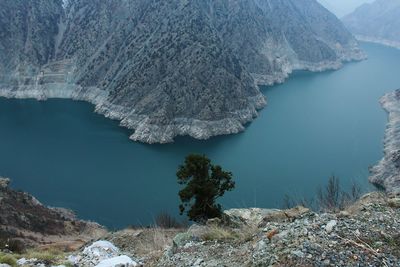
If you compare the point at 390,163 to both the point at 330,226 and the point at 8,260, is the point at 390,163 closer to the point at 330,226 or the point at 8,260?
the point at 330,226

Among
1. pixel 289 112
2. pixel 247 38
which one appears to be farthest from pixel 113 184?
pixel 247 38

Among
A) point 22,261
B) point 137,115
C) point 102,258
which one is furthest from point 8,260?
point 137,115

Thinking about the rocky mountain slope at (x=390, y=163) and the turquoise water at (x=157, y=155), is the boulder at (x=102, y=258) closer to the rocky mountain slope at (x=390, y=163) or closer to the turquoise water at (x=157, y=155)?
the turquoise water at (x=157, y=155)

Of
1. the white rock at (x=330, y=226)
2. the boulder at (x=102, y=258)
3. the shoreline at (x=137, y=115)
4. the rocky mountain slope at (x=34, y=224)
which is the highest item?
the shoreline at (x=137, y=115)

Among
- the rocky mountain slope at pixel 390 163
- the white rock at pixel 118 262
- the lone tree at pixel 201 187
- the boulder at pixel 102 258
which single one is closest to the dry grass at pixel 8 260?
the boulder at pixel 102 258

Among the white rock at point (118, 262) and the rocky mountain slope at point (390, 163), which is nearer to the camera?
the white rock at point (118, 262)
